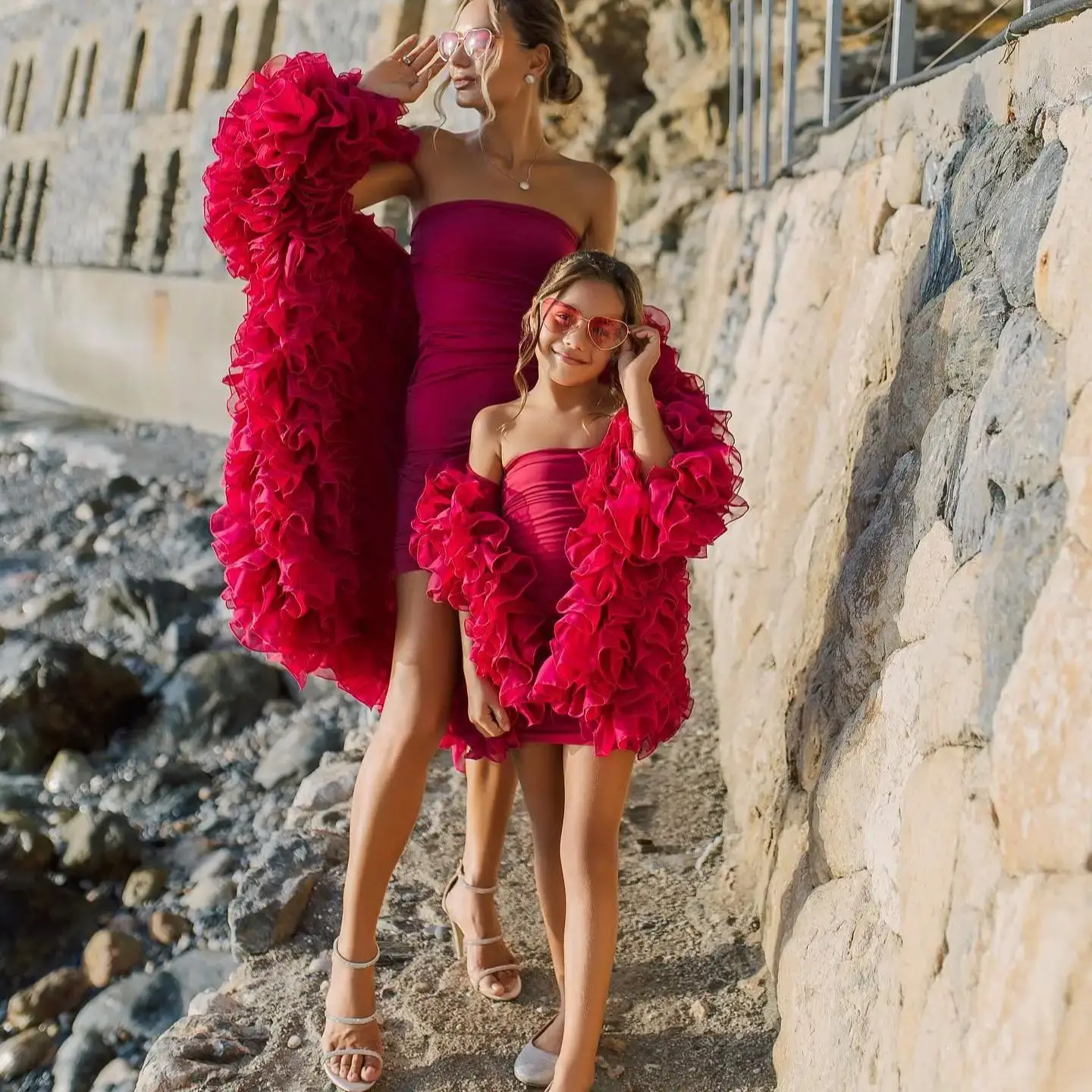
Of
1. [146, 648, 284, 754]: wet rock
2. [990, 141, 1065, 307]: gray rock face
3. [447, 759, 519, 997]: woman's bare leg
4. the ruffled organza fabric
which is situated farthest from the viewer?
[146, 648, 284, 754]: wet rock

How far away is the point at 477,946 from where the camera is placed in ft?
9.11

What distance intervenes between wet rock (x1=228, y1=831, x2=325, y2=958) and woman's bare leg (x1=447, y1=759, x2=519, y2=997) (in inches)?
18.8

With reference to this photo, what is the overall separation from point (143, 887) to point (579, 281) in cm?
279

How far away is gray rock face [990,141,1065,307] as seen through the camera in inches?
68.4

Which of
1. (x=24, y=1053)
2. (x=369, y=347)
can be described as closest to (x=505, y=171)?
(x=369, y=347)

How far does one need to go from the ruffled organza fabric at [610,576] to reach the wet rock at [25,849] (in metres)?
2.52

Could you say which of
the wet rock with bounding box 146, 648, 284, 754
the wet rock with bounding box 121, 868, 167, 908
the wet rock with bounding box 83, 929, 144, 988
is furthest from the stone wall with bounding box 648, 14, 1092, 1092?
the wet rock with bounding box 146, 648, 284, 754

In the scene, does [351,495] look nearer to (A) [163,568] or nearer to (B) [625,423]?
(B) [625,423]

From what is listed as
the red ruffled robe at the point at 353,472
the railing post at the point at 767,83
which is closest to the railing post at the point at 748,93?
the railing post at the point at 767,83

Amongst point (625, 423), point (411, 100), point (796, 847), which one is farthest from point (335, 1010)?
point (411, 100)

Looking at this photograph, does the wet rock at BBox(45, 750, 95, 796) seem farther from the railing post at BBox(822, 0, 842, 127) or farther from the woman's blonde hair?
the railing post at BBox(822, 0, 842, 127)

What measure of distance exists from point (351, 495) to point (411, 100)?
84 centimetres

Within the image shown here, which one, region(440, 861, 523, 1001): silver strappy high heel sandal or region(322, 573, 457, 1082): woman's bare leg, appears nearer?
region(322, 573, 457, 1082): woman's bare leg

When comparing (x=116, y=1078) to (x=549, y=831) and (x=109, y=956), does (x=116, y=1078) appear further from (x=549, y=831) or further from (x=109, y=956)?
(x=549, y=831)
